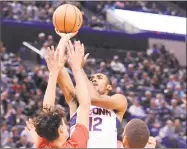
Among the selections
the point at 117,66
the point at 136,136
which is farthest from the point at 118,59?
the point at 136,136

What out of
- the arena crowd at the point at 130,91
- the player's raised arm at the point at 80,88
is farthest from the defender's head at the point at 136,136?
the arena crowd at the point at 130,91

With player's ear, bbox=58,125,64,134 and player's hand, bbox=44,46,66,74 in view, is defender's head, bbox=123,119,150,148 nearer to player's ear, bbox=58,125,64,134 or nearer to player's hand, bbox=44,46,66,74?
player's ear, bbox=58,125,64,134

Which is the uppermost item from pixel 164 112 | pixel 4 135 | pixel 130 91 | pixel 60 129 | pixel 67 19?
pixel 67 19

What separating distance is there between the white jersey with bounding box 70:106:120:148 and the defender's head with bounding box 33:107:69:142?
1.63 m

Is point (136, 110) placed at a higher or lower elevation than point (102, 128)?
lower

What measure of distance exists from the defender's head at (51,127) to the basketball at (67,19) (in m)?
1.30

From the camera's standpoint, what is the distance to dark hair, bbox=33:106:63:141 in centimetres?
359

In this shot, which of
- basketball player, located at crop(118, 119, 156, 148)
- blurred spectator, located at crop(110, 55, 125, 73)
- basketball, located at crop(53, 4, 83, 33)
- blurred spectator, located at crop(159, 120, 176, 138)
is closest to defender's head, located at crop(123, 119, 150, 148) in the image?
basketball player, located at crop(118, 119, 156, 148)

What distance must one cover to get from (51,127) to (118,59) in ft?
54.9

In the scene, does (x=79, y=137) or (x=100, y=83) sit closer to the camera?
(x=79, y=137)

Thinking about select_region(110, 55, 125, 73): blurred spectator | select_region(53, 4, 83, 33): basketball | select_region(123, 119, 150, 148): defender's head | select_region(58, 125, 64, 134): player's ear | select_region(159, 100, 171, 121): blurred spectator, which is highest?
select_region(53, 4, 83, 33): basketball

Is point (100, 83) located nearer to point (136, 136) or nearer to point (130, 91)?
point (136, 136)

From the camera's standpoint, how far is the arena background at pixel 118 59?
1459cm

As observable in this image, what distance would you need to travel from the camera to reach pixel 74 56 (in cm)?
392
